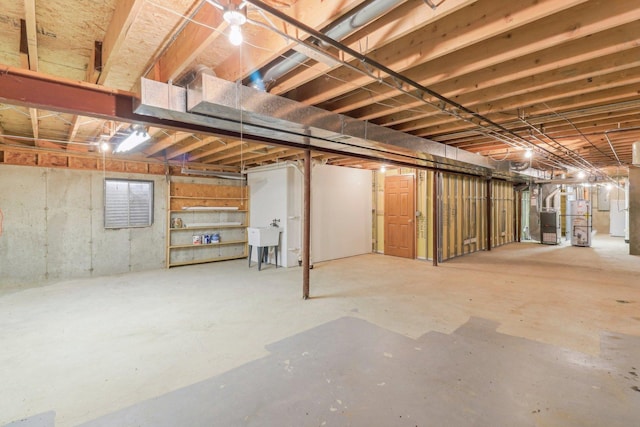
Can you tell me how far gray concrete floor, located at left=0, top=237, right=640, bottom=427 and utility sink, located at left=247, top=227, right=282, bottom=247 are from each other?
126 centimetres

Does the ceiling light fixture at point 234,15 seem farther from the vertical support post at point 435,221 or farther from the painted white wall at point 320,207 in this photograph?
the vertical support post at point 435,221

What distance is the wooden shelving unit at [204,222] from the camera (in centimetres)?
616

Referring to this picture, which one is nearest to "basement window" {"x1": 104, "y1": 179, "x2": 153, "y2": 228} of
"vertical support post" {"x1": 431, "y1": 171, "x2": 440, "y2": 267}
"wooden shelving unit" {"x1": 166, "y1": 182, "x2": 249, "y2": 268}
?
"wooden shelving unit" {"x1": 166, "y1": 182, "x2": 249, "y2": 268}

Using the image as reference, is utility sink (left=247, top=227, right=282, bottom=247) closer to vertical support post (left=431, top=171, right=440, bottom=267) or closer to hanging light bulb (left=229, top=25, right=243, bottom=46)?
vertical support post (left=431, top=171, right=440, bottom=267)

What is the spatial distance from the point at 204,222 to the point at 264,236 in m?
1.86

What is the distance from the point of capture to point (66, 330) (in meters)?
2.94

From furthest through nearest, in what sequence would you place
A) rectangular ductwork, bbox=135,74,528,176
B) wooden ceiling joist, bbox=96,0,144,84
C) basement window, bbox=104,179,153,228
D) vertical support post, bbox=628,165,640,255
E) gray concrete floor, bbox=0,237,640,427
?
vertical support post, bbox=628,165,640,255
basement window, bbox=104,179,153,228
rectangular ductwork, bbox=135,74,528,176
gray concrete floor, bbox=0,237,640,427
wooden ceiling joist, bbox=96,0,144,84

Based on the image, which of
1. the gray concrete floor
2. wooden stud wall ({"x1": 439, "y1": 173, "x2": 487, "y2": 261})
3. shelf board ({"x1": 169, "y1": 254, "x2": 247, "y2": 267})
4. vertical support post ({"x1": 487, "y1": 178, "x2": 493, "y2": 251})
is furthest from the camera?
vertical support post ({"x1": 487, "y1": 178, "x2": 493, "y2": 251})

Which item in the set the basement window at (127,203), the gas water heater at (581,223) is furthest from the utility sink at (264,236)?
the gas water heater at (581,223)

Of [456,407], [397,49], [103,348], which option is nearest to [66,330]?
[103,348]

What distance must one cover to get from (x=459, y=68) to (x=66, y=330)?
453 centimetres

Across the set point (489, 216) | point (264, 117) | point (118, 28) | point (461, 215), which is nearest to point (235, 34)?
point (118, 28)

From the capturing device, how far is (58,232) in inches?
197

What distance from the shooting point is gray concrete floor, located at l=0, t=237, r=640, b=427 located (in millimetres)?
1794
